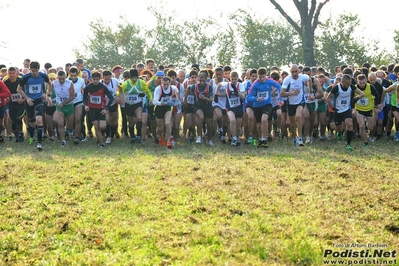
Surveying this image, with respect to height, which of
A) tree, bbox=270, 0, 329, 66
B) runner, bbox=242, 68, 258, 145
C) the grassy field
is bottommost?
the grassy field

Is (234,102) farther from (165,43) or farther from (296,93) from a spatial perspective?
(165,43)

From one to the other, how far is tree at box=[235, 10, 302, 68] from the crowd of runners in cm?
3510

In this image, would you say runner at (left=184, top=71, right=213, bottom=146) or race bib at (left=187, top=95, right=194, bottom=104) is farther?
race bib at (left=187, top=95, right=194, bottom=104)

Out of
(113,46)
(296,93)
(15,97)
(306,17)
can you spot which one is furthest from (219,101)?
(113,46)

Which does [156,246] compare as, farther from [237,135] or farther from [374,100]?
[374,100]

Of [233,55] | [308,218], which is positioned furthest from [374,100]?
[233,55]

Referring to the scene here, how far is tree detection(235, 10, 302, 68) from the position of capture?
49438mm

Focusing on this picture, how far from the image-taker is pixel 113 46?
60406 mm

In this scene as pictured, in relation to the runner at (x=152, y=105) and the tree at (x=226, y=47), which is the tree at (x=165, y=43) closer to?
the tree at (x=226, y=47)

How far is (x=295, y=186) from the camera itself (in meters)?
8.17

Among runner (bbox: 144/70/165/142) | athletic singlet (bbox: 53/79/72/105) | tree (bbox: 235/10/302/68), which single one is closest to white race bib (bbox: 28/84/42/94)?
athletic singlet (bbox: 53/79/72/105)

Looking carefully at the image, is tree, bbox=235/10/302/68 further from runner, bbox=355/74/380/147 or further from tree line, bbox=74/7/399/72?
runner, bbox=355/74/380/147

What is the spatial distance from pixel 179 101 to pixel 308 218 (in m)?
7.86

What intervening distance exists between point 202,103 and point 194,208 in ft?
24.7
